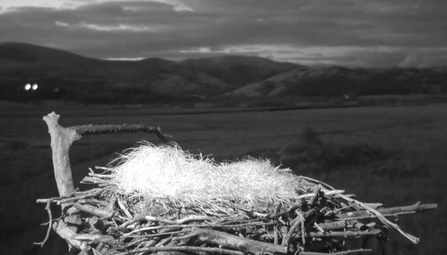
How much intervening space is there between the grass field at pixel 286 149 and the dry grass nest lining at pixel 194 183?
159cm

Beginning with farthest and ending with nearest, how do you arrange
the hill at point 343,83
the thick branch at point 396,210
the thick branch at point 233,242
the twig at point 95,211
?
the hill at point 343,83 → the thick branch at point 396,210 → the twig at point 95,211 → the thick branch at point 233,242

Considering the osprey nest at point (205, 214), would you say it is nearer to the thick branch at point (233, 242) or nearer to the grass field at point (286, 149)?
the thick branch at point (233, 242)

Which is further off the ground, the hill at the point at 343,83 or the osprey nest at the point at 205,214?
the hill at the point at 343,83

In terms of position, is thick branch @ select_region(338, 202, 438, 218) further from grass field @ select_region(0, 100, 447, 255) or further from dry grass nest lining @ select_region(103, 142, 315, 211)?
grass field @ select_region(0, 100, 447, 255)

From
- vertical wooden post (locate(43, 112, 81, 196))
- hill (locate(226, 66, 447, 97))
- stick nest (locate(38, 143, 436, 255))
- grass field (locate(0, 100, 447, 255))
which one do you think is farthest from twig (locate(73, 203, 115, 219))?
hill (locate(226, 66, 447, 97))

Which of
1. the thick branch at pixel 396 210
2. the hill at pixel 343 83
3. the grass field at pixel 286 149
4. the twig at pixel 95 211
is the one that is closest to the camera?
the twig at pixel 95 211

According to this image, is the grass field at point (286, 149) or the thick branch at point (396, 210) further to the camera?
the grass field at point (286, 149)

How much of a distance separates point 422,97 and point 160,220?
10.2 ft

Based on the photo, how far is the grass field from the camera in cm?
317

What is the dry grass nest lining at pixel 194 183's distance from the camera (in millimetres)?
1562

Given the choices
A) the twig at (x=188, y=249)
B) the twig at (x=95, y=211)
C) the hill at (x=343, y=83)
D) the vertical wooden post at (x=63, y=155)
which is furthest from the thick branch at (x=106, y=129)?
the hill at (x=343, y=83)

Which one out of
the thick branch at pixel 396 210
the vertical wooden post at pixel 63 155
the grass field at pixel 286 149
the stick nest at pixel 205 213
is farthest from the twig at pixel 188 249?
the grass field at pixel 286 149

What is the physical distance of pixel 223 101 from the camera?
3906 millimetres

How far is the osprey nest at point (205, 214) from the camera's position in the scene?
142 centimetres
